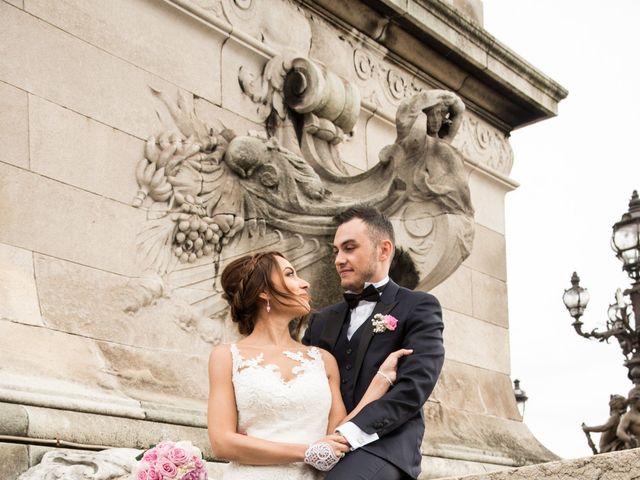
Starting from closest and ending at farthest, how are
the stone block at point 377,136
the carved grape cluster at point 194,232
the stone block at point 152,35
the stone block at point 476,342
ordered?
the stone block at point 152,35 < the carved grape cluster at point 194,232 < the stone block at point 377,136 < the stone block at point 476,342

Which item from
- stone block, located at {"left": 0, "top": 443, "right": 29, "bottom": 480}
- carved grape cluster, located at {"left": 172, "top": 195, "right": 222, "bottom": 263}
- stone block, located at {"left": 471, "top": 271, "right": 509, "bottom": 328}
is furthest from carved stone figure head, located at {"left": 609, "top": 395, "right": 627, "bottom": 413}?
stone block, located at {"left": 0, "top": 443, "right": 29, "bottom": 480}

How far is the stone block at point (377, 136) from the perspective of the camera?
9195 millimetres

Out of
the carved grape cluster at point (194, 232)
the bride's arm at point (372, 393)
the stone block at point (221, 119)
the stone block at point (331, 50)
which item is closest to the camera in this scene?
the bride's arm at point (372, 393)

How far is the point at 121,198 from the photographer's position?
6727 mm

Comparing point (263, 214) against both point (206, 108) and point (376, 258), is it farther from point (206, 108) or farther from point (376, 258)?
point (376, 258)

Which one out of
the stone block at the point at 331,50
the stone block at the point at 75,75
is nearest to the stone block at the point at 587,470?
the stone block at the point at 75,75

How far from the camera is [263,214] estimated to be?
7.54 meters

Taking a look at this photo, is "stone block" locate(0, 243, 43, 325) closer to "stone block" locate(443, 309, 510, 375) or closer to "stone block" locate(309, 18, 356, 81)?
"stone block" locate(309, 18, 356, 81)

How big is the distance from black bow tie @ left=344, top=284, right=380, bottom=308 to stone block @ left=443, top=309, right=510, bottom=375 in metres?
4.81

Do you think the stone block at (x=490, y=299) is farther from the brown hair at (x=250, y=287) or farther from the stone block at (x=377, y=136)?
the brown hair at (x=250, y=287)

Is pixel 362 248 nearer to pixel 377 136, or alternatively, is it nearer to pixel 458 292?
pixel 377 136

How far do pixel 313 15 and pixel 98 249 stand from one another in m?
3.11

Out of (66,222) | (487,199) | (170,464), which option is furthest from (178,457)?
(487,199)

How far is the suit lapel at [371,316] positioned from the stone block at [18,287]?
2.04 m
